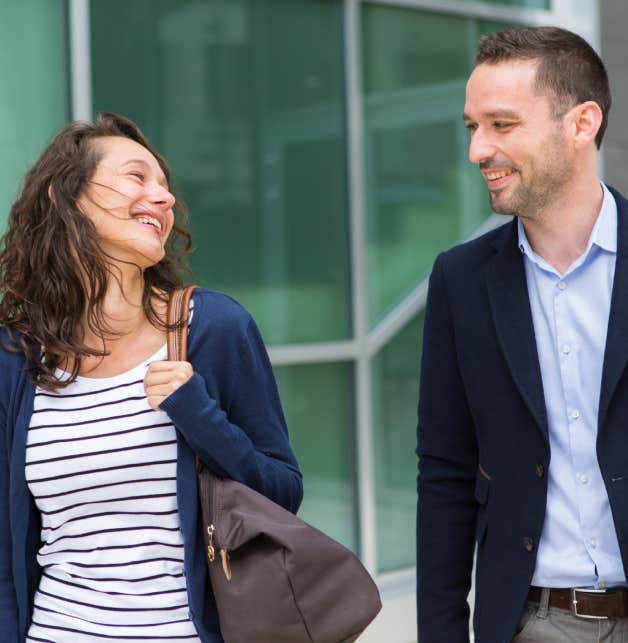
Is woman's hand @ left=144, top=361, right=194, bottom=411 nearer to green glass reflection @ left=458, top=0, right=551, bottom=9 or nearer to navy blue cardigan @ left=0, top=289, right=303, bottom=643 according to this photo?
navy blue cardigan @ left=0, top=289, right=303, bottom=643

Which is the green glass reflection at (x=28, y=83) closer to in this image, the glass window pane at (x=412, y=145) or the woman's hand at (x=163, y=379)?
the glass window pane at (x=412, y=145)

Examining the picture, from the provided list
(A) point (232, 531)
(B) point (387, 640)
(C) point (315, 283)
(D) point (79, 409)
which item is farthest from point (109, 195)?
(B) point (387, 640)

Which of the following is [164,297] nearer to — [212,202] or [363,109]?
[212,202]

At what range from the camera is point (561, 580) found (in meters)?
2.56

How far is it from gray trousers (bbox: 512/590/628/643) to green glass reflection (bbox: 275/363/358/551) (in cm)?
331

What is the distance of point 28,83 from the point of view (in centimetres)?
498

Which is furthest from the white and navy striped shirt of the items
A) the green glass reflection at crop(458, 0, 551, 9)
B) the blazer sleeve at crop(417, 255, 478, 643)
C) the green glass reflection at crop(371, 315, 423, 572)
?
the green glass reflection at crop(458, 0, 551, 9)

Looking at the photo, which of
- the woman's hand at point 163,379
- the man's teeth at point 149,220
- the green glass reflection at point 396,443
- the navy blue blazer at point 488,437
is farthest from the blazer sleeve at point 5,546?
the green glass reflection at point 396,443

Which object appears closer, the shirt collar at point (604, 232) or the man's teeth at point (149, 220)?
the shirt collar at point (604, 232)

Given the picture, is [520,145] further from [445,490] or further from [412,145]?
[412,145]

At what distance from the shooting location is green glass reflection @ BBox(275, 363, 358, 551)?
19.5 ft

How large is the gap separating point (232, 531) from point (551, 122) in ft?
3.67

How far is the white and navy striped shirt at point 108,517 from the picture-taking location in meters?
→ 2.53

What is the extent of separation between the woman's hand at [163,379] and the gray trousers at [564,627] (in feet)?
3.01
